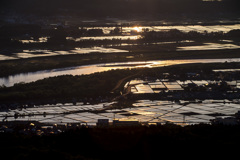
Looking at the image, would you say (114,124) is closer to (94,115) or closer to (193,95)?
(94,115)

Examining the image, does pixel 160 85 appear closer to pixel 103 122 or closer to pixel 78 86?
pixel 78 86

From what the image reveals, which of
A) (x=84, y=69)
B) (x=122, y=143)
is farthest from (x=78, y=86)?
(x=122, y=143)

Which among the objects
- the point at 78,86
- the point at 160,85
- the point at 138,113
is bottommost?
the point at 138,113

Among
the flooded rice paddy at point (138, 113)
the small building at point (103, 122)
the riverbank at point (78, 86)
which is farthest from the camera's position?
the riverbank at point (78, 86)

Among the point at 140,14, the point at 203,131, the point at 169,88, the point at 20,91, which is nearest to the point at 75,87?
the point at 20,91

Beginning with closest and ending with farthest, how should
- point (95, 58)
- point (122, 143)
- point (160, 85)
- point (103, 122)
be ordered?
point (122, 143) → point (103, 122) → point (160, 85) → point (95, 58)

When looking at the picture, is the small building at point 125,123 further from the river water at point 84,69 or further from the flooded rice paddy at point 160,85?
the river water at point 84,69

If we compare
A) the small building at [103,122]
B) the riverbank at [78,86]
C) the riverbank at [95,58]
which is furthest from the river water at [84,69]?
the small building at [103,122]
